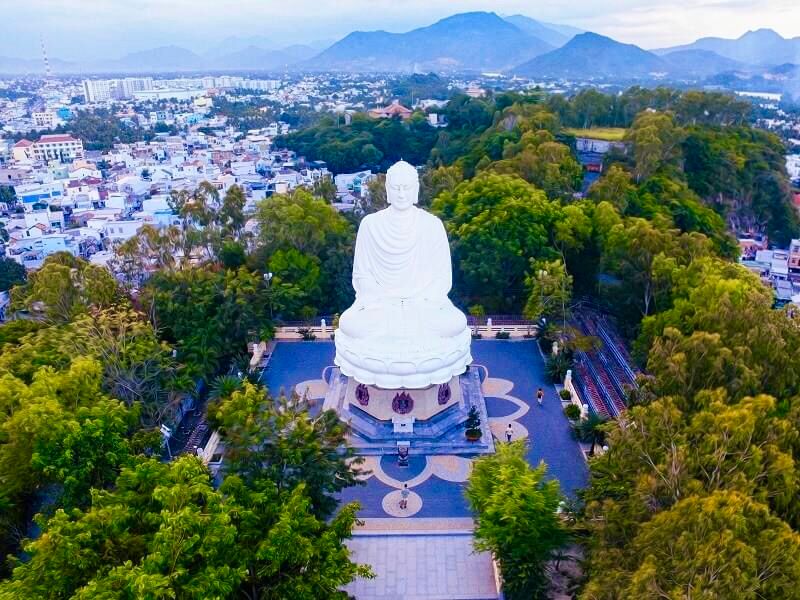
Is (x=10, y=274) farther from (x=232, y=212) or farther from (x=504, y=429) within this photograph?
(x=504, y=429)

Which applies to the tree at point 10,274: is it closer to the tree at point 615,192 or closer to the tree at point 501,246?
the tree at point 501,246

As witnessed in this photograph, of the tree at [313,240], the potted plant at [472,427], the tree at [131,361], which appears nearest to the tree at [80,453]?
the tree at [131,361]

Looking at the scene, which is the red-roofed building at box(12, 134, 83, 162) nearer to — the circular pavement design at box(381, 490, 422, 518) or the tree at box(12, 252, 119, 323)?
the tree at box(12, 252, 119, 323)

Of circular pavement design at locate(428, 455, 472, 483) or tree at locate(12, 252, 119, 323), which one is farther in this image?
tree at locate(12, 252, 119, 323)

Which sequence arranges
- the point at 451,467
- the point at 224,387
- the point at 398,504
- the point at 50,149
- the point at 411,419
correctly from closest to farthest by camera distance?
1. the point at 398,504
2. the point at 451,467
3. the point at 411,419
4. the point at 224,387
5. the point at 50,149

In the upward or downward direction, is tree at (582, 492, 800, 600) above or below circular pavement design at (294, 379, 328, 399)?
above

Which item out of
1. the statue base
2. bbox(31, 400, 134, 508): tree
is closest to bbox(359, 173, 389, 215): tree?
the statue base

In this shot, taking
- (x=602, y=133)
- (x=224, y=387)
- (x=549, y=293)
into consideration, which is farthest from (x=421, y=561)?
(x=602, y=133)

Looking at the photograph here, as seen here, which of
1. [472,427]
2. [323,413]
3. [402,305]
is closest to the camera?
[323,413]
